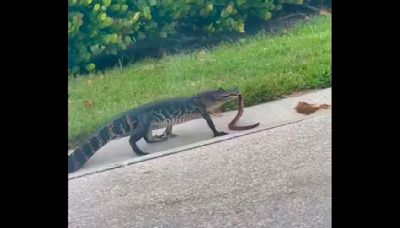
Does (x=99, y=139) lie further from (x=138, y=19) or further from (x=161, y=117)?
(x=138, y=19)

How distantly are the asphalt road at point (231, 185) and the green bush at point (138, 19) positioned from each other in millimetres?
303

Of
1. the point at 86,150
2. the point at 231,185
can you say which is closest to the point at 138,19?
the point at 86,150

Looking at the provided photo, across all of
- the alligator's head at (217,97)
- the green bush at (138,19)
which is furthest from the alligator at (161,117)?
the green bush at (138,19)

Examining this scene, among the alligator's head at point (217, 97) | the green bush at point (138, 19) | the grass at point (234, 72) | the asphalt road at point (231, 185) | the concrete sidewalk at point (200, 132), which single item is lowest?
the asphalt road at point (231, 185)

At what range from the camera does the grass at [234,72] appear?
1.59 m

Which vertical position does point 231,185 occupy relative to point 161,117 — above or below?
below

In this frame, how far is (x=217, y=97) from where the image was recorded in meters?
1.64

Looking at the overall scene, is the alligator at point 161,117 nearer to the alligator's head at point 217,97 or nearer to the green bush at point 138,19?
the alligator's head at point 217,97

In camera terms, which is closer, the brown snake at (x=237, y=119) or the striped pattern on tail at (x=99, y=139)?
the striped pattern on tail at (x=99, y=139)

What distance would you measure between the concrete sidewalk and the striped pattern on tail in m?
0.02

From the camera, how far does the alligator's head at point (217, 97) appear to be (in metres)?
1.64

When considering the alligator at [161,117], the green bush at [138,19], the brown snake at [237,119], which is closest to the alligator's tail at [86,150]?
the alligator at [161,117]

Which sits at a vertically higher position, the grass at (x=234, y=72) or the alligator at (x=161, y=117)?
the grass at (x=234, y=72)

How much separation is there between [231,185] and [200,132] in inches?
6.4
